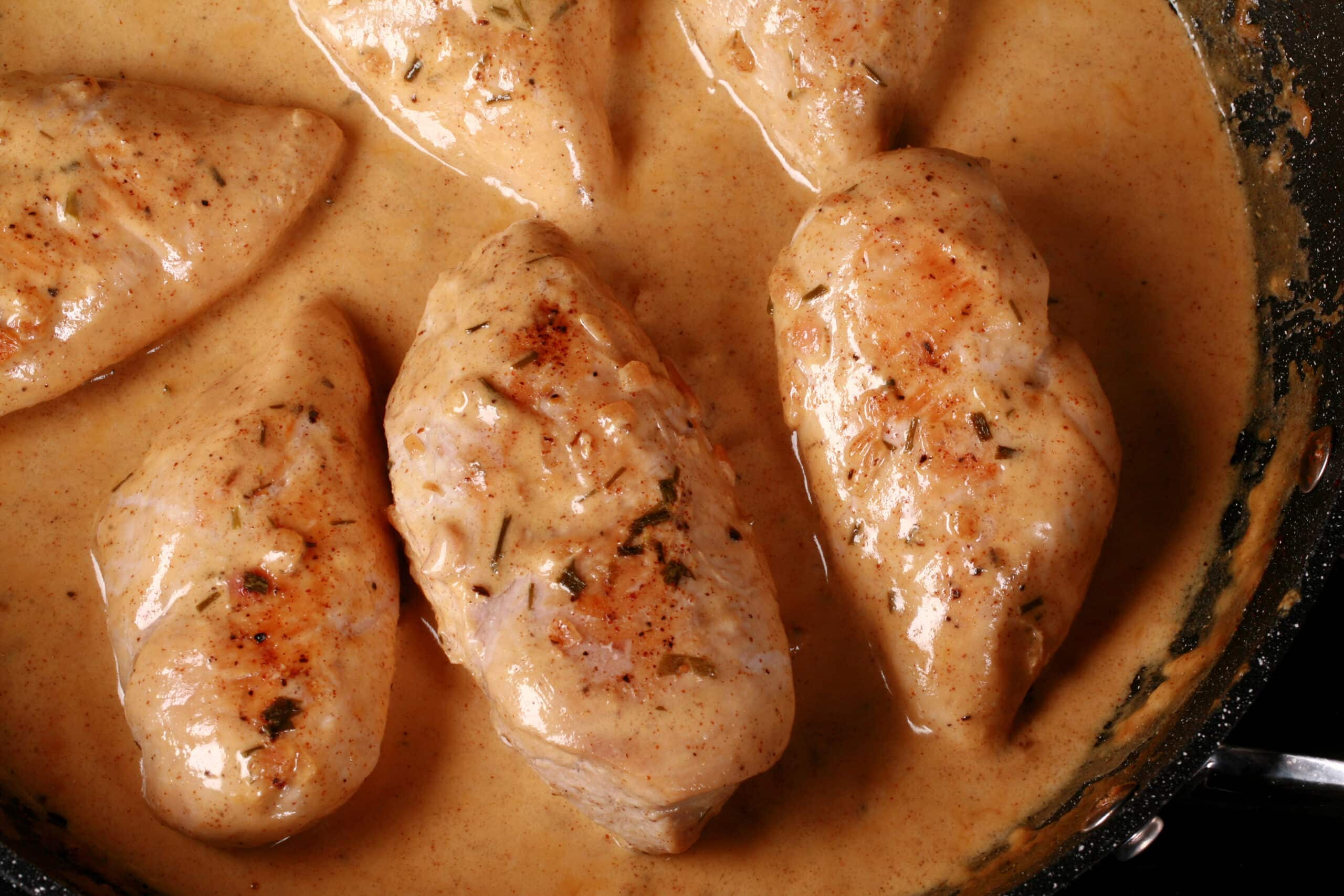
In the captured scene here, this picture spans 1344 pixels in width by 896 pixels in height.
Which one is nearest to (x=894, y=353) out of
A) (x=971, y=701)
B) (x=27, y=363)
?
(x=971, y=701)

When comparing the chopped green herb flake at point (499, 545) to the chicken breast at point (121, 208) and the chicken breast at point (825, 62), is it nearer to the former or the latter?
the chicken breast at point (121, 208)

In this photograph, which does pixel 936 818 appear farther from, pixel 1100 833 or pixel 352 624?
pixel 352 624

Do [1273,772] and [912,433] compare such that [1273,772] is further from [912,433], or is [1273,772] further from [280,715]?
[280,715]

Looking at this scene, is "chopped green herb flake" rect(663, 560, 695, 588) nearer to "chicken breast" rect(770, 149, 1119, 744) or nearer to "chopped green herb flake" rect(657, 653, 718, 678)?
"chopped green herb flake" rect(657, 653, 718, 678)

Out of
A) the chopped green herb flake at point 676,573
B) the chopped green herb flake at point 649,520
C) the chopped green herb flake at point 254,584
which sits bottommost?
the chopped green herb flake at point 254,584

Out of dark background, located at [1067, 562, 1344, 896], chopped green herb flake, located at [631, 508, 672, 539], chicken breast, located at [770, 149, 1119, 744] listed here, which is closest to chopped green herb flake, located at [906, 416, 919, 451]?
chicken breast, located at [770, 149, 1119, 744]

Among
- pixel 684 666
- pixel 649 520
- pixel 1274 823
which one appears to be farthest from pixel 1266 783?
pixel 649 520

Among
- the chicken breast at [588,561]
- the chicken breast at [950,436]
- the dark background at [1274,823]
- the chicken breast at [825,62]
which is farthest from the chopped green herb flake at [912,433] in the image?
the dark background at [1274,823]
